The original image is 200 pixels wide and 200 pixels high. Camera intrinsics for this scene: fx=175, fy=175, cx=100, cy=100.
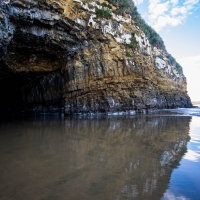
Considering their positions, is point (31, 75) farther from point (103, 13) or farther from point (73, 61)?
point (103, 13)

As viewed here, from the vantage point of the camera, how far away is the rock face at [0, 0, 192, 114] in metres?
12.5

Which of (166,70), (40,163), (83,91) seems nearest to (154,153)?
(40,163)

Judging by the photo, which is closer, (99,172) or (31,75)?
(99,172)

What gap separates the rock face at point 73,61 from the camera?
12.5 m

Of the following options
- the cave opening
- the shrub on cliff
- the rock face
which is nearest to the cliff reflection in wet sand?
the rock face

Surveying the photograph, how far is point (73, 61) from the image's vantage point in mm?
16344

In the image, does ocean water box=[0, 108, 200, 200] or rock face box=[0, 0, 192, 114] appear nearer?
ocean water box=[0, 108, 200, 200]

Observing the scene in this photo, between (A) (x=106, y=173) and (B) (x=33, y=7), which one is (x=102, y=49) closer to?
(B) (x=33, y=7)

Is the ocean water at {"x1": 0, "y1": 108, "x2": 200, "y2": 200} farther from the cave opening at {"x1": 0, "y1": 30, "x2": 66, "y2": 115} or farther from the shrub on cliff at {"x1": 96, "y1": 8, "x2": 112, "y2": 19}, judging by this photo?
the shrub on cliff at {"x1": 96, "y1": 8, "x2": 112, "y2": 19}

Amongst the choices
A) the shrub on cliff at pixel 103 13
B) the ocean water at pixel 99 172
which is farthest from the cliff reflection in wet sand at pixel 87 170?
the shrub on cliff at pixel 103 13

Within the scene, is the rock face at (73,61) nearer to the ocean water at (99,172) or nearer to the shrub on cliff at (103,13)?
the shrub on cliff at (103,13)

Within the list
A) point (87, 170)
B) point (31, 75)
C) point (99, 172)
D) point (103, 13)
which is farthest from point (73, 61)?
point (99, 172)

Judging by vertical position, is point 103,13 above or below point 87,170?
above

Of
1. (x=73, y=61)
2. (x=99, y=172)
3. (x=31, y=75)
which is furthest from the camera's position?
(x=31, y=75)
